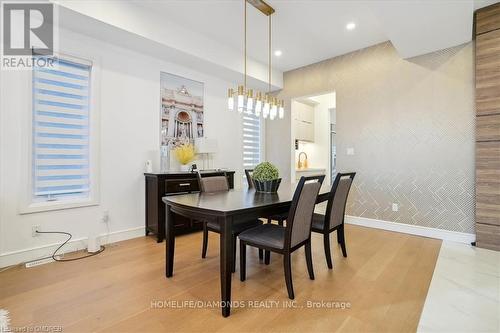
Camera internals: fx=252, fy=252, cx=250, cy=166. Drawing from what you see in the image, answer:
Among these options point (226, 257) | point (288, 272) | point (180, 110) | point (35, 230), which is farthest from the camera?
point (180, 110)

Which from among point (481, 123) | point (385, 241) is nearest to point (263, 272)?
point (385, 241)


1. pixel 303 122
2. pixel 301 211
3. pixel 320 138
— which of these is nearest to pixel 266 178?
pixel 301 211

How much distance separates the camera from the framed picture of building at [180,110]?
3.76 metres

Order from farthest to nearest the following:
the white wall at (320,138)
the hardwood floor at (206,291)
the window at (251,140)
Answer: the white wall at (320,138), the window at (251,140), the hardwood floor at (206,291)

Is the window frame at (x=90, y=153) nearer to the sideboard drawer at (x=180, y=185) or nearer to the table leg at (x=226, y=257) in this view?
the sideboard drawer at (x=180, y=185)

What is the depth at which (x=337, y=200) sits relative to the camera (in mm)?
2529

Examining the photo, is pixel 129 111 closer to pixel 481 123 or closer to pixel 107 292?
pixel 107 292

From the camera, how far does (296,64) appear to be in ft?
15.5

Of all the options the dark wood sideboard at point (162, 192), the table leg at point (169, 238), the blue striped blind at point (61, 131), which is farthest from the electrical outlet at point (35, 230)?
the table leg at point (169, 238)

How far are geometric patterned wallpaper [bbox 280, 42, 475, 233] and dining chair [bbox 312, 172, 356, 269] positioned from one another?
156 cm

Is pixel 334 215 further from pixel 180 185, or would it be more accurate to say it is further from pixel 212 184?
pixel 180 185

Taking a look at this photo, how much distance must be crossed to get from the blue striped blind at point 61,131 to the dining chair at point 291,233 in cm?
224

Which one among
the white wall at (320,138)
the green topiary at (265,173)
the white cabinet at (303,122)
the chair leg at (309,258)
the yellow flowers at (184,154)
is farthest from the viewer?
the white wall at (320,138)

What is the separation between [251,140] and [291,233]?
3.50 m
